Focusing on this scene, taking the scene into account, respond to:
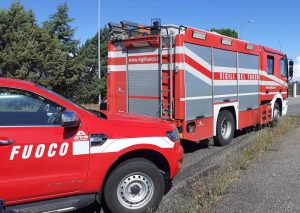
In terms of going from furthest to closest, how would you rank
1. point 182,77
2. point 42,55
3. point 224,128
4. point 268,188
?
point 42,55 → point 224,128 → point 182,77 → point 268,188

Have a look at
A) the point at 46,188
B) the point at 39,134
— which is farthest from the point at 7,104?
the point at 46,188

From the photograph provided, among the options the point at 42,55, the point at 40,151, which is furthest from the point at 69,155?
the point at 42,55

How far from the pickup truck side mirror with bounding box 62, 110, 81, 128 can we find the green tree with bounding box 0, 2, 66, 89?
84.3 feet

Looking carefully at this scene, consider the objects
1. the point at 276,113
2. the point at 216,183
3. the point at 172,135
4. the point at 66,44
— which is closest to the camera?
the point at 172,135

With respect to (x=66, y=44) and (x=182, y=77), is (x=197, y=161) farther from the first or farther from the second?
(x=66, y=44)

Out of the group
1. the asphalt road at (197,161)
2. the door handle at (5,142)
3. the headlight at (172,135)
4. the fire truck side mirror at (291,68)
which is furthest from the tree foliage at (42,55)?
the door handle at (5,142)

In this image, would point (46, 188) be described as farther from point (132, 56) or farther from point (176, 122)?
point (132, 56)

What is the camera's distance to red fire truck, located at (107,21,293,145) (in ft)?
30.6

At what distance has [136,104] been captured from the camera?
10.2m

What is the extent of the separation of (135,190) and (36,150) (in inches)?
58.2

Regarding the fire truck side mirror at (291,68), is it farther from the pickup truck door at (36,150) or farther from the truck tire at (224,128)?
the pickup truck door at (36,150)

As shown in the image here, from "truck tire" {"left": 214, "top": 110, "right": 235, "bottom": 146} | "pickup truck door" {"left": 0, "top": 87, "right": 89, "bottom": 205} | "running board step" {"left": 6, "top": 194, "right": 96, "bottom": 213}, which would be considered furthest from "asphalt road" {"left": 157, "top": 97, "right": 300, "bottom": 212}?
"pickup truck door" {"left": 0, "top": 87, "right": 89, "bottom": 205}

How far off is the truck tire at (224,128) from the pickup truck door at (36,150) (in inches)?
257

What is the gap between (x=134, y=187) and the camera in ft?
18.2
